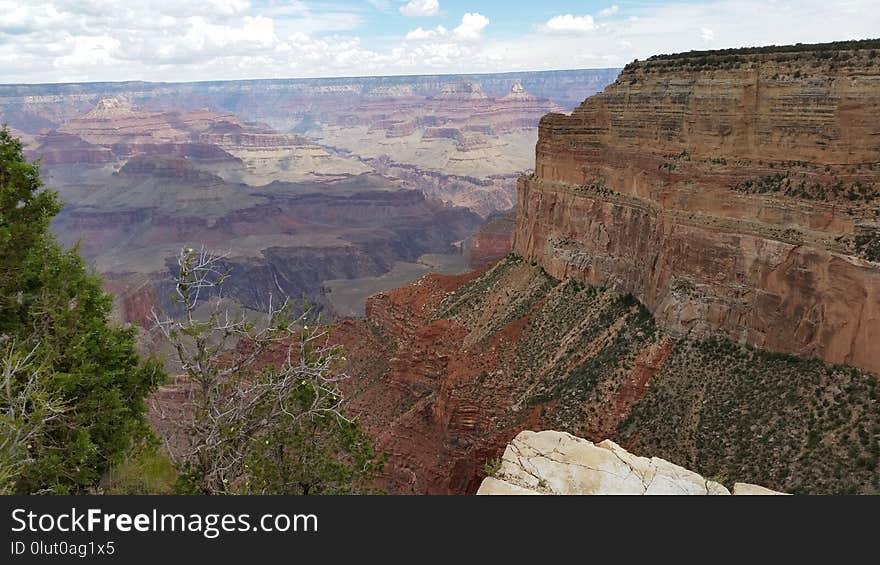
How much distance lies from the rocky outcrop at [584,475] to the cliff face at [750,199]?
15564mm

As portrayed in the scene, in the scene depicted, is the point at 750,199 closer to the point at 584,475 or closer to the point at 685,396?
the point at 685,396

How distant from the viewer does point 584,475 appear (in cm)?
1464

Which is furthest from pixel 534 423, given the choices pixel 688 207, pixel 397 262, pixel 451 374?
pixel 397 262

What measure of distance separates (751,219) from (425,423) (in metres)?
21.6

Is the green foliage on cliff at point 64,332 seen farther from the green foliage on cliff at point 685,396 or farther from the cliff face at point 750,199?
the cliff face at point 750,199

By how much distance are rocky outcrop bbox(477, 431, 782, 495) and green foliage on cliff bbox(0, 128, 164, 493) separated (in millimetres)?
9978

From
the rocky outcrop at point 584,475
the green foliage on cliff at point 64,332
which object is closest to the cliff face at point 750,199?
the rocky outcrop at point 584,475

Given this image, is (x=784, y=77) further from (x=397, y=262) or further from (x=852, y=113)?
(x=397, y=262)

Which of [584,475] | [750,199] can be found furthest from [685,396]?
[584,475]

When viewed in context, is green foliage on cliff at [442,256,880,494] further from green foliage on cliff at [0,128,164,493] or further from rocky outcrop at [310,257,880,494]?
green foliage on cliff at [0,128,164,493]

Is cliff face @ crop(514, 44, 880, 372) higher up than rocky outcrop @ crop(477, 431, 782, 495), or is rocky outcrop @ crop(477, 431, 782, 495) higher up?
cliff face @ crop(514, 44, 880, 372)

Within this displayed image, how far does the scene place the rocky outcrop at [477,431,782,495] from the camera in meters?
13.9

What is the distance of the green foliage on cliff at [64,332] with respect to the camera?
15.4 metres

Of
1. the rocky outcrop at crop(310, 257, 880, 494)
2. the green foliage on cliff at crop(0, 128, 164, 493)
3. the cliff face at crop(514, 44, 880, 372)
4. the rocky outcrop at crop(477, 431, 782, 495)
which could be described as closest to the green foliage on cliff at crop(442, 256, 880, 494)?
the rocky outcrop at crop(310, 257, 880, 494)
